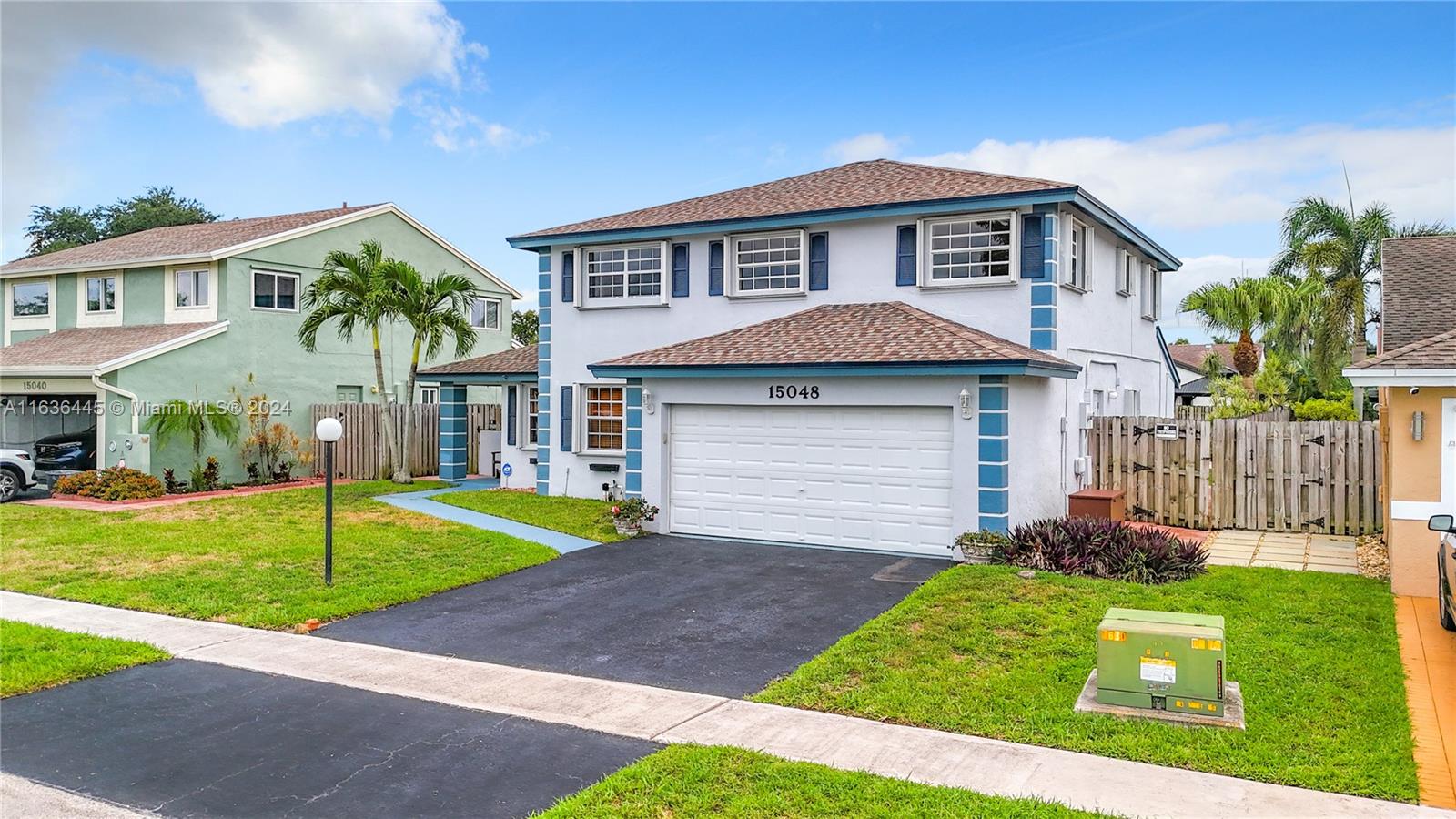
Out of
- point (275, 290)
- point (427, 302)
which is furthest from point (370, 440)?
point (427, 302)

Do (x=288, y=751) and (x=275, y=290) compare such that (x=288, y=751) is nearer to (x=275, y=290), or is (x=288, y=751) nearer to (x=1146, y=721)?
(x=1146, y=721)

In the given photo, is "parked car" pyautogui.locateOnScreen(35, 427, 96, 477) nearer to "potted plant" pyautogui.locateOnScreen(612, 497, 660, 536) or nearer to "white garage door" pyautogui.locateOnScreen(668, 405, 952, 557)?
"potted plant" pyautogui.locateOnScreen(612, 497, 660, 536)

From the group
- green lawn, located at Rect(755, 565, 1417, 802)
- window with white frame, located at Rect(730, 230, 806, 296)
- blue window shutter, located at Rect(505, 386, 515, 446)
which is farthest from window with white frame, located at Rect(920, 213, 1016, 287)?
blue window shutter, located at Rect(505, 386, 515, 446)

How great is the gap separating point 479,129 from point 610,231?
7.71 metres

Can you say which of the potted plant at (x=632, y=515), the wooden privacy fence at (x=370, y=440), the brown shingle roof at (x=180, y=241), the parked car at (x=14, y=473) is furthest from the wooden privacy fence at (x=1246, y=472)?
the parked car at (x=14, y=473)

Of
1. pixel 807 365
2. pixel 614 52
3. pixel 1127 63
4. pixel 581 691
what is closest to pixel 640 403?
pixel 807 365

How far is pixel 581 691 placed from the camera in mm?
8445

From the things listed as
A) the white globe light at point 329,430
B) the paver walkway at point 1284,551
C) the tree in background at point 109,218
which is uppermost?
the tree in background at point 109,218

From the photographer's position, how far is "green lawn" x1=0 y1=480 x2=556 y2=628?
1197 centimetres

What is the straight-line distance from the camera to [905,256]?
55.3 feet

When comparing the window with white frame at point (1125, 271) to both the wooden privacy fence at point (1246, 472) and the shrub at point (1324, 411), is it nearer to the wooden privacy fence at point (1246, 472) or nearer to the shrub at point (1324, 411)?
the wooden privacy fence at point (1246, 472)

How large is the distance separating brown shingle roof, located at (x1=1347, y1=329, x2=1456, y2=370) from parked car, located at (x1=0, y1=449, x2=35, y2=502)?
2445 cm

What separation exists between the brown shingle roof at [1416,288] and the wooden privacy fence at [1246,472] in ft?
5.71

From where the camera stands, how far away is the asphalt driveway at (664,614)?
943cm
